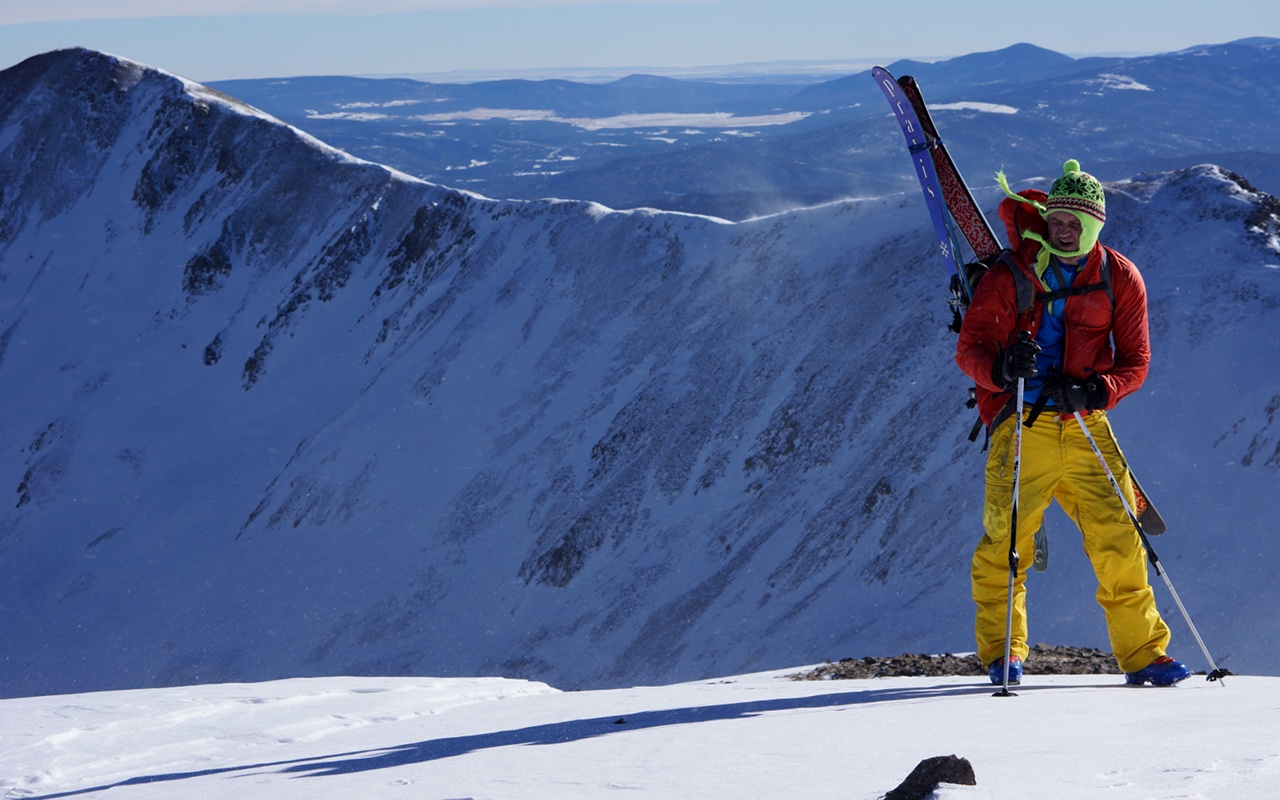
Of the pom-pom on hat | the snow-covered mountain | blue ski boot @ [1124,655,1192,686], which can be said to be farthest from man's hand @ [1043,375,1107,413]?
the snow-covered mountain

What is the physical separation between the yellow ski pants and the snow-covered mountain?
10331 millimetres

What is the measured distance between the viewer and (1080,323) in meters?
7.75

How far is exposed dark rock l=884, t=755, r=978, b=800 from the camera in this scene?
14.2 feet


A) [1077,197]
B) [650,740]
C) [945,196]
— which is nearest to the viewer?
[650,740]

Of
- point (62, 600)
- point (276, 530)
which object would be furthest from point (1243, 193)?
point (62, 600)

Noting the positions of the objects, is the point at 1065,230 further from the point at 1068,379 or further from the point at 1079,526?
the point at 1079,526

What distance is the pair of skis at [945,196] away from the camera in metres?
9.10

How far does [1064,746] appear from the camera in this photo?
5.16 m

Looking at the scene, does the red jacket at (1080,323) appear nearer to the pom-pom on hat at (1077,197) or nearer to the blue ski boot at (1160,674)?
the pom-pom on hat at (1077,197)

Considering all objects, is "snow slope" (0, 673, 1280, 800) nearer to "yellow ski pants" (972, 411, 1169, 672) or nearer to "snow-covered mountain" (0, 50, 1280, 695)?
"yellow ski pants" (972, 411, 1169, 672)

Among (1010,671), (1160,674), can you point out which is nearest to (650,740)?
(1010,671)

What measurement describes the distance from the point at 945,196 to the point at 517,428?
22521 mm

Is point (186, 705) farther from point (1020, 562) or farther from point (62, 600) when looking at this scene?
point (62, 600)

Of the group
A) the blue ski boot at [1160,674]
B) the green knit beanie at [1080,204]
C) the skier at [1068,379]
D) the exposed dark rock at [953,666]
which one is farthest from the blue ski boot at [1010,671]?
the green knit beanie at [1080,204]
